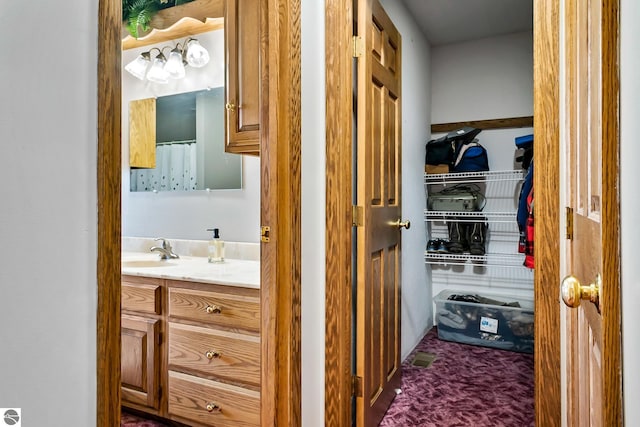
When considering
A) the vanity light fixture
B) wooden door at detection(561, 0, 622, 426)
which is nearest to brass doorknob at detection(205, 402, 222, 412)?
wooden door at detection(561, 0, 622, 426)

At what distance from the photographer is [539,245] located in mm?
1412

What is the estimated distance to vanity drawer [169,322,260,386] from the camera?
1.78 m

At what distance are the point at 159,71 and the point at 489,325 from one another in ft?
9.92

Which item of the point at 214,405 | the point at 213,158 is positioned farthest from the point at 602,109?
the point at 213,158

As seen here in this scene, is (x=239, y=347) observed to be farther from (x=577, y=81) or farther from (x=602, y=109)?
(x=602, y=109)

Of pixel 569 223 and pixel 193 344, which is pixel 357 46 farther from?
pixel 193 344

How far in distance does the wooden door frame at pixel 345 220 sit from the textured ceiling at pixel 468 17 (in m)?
1.61

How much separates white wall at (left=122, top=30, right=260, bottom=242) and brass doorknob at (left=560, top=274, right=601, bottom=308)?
202 centimetres

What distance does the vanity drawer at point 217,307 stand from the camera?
1769 mm

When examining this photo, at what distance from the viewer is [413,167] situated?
3154 mm

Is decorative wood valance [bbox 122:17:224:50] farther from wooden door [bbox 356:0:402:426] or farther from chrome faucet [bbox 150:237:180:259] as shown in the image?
chrome faucet [bbox 150:237:180:259]

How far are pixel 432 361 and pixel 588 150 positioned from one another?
2444 mm

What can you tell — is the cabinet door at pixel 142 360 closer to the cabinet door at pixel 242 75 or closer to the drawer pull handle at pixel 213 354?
the drawer pull handle at pixel 213 354
